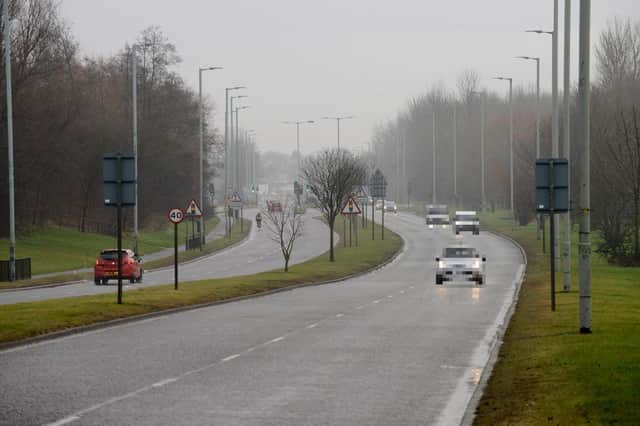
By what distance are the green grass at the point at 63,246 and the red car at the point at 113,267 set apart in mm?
8858

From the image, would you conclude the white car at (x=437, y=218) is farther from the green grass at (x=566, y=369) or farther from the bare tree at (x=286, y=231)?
the green grass at (x=566, y=369)

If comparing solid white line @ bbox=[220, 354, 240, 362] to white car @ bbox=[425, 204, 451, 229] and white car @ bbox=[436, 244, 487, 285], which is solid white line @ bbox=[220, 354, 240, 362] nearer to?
white car @ bbox=[436, 244, 487, 285]

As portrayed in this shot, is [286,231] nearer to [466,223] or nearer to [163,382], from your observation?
[466,223]

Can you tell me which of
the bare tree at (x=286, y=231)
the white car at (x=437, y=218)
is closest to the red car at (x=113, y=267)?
the bare tree at (x=286, y=231)

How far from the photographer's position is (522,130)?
145 m

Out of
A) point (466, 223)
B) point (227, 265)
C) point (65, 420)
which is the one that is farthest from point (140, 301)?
point (466, 223)

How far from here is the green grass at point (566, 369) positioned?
12.3m

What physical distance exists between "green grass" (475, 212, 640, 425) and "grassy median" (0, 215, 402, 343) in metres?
9.12

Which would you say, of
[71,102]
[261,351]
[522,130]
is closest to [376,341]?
[261,351]

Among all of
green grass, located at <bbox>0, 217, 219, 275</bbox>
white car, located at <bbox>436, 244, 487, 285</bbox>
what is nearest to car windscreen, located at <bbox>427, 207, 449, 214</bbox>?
green grass, located at <bbox>0, 217, 219, 275</bbox>

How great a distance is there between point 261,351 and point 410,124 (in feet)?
573

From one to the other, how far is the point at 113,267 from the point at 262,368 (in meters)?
31.1

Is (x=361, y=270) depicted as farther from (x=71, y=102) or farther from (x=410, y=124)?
(x=410, y=124)

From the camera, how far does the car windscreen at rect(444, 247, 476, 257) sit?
157 ft
